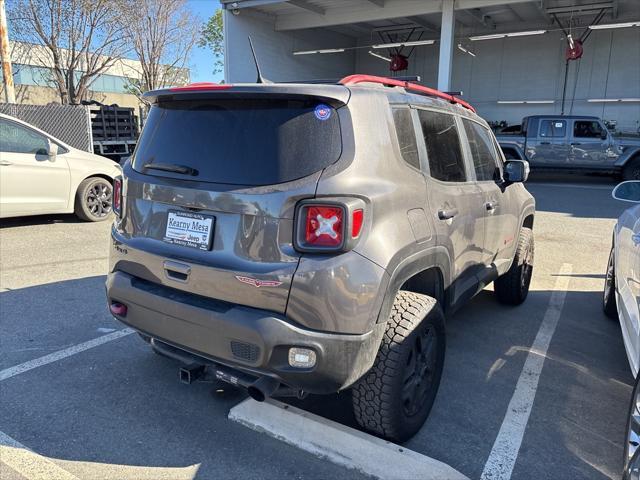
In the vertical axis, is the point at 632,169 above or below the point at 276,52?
below

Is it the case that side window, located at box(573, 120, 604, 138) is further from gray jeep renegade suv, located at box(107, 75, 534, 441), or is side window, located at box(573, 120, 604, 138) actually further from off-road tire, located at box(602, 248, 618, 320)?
gray jeep renegade suv, located at box(107, 75, 534, 441)

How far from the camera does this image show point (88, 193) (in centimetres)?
802

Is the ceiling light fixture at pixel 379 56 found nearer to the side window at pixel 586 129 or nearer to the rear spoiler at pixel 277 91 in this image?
the side window at pixel 586 129

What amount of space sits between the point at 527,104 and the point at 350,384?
2366cm

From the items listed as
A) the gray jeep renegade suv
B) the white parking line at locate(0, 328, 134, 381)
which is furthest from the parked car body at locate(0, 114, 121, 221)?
the gray jeep renegade suv

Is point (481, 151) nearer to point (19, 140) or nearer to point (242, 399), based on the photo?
point (242, 399)

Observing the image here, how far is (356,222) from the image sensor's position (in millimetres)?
2273

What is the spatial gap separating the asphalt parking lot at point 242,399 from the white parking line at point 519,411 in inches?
0.4

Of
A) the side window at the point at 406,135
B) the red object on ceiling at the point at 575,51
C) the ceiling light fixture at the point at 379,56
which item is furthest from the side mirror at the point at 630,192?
the ceiling light fixture at the point at 379,56

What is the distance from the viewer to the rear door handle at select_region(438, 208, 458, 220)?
2.94 m

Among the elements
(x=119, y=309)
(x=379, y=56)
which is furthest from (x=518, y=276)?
(x=379, y=56)

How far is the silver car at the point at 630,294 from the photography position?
2258 millimetres

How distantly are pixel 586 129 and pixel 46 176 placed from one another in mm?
14518

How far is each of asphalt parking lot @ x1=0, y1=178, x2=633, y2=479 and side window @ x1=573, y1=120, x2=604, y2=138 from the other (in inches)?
468
